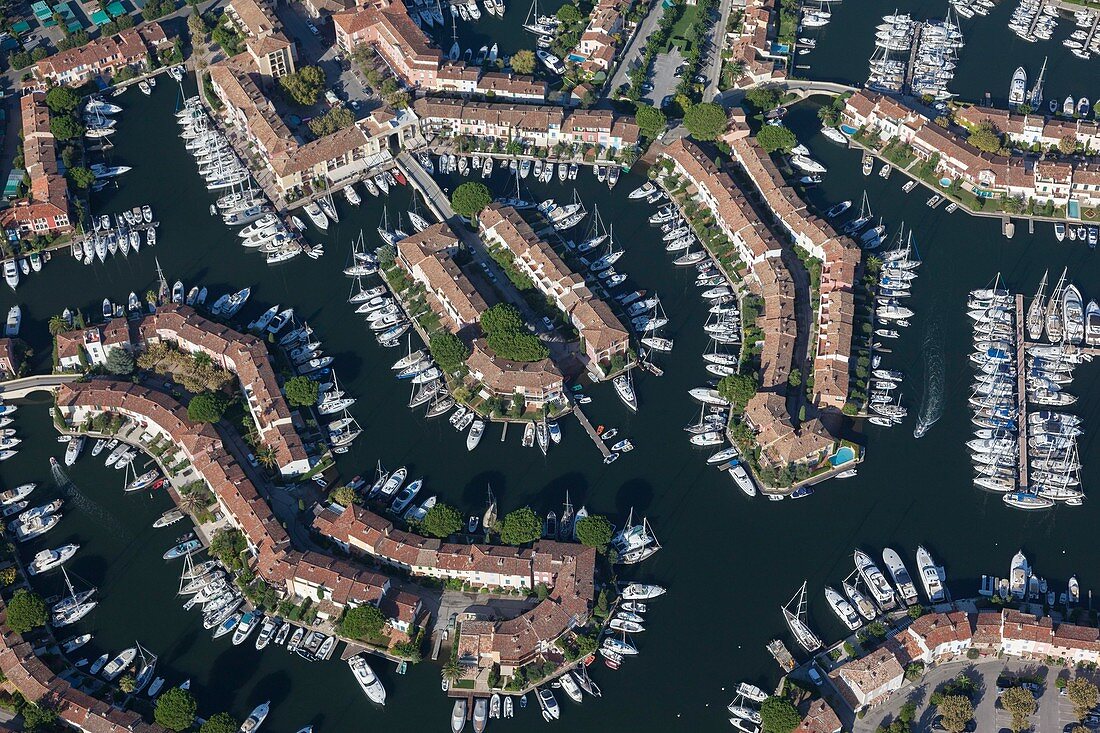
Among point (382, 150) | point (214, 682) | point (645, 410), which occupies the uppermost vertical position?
point (382, 150)

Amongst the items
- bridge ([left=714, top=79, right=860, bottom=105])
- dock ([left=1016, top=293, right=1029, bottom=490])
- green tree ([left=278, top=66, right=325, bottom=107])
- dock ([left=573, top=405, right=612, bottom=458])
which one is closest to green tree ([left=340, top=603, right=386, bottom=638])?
dock ([left=573, top=405, right=612, bottom=458])

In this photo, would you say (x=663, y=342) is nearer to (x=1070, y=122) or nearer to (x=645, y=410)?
(x=645, y=410)

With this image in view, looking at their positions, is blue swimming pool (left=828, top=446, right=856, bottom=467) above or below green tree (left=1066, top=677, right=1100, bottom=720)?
above

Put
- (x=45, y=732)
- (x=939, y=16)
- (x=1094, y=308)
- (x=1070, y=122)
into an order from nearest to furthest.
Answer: (x=45, y=732) → (x=1094, y=308) → (x=1070, y=122) → (x=939, y=16)

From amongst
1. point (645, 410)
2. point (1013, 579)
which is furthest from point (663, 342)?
point (1013, 579)

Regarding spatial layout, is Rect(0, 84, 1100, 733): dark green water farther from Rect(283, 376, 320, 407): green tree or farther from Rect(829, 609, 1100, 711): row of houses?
Rect(829, 609, 1100, 711): row of houses

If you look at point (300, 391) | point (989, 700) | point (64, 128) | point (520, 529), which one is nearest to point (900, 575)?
point (989, 700)
